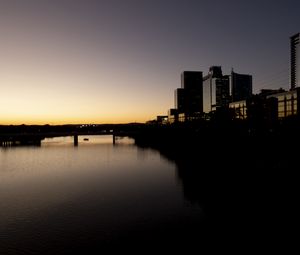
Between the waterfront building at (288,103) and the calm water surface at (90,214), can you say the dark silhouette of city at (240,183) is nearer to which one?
the calm water surface at (90,214)

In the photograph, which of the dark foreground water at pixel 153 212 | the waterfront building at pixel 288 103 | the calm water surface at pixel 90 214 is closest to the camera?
the dark foreground water at pixel 153 212

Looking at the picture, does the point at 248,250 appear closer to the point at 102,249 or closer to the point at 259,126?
the point at 102,249

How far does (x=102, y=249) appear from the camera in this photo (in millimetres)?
25641

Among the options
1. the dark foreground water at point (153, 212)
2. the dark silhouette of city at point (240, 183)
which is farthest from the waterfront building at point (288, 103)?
the dark foreground water at point (153, 212)

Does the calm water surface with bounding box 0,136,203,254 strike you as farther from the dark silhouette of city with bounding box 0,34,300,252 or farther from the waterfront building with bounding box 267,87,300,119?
the waterfront building with bounding box 267,87,300,119

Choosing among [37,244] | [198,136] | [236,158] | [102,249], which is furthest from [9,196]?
[198,136]

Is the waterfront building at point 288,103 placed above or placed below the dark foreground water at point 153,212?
above

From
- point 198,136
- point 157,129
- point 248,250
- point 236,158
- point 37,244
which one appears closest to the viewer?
point 248,250

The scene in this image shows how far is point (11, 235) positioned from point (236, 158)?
61167 mm

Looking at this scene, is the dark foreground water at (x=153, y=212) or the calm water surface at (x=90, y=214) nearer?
the dark foreground water at (x=153, y=212)

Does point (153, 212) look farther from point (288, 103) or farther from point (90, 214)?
point (288, 103)

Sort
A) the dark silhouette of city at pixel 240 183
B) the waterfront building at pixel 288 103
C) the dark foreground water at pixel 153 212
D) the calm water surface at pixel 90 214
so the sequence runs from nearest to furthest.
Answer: the dark foreground water at pixel 153 212
the calm water surface at pixel 90 214
the dark silhouette of city at pixel 240 183
the waterfront building at pixel 288 103

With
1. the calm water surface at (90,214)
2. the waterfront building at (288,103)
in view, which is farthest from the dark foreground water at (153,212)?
the waterfront building at (288,103)

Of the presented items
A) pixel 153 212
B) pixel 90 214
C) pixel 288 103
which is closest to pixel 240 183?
pixel 153 212
